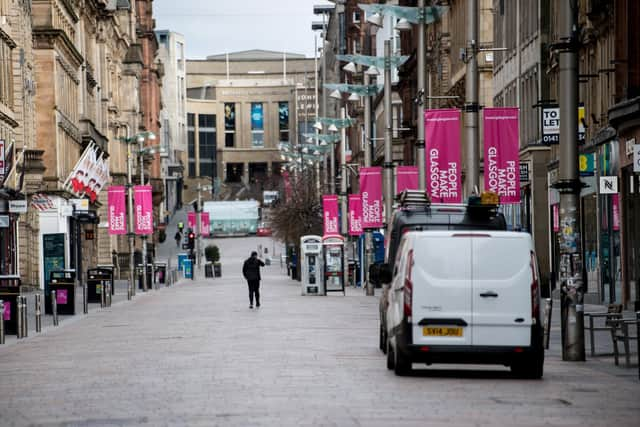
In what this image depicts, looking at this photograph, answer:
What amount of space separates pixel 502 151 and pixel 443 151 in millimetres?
2500

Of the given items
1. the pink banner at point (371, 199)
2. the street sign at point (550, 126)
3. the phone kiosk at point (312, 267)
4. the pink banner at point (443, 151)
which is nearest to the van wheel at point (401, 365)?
the pink banner at point (443, 151)

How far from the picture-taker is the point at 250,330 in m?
32.1

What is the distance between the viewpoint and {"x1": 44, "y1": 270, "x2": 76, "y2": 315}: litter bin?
140 ft

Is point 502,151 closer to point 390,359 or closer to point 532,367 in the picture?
point 390,359

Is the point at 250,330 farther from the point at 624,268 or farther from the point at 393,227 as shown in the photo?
the point at 624,268

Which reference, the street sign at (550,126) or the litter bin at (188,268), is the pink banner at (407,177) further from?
the litter bin at (188,268)

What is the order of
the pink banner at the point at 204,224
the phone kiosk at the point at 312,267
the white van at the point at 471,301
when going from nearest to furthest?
the white van at the point at 471,301
the phone kiosk at the point at 312,267
the pink banner at the point at 204,224

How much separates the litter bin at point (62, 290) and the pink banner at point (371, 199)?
20162mm

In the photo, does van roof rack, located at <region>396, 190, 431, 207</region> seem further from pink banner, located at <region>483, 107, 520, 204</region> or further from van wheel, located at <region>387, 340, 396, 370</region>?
pink banner, located at <region>483, 107, 520, 204</region>

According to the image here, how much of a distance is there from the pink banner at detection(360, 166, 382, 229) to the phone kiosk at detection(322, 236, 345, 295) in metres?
2.27

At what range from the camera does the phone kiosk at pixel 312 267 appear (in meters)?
61.8

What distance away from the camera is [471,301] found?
19.4m

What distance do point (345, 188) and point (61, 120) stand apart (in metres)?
23.2

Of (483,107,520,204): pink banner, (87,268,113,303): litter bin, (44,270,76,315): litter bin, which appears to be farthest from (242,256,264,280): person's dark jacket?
(483,107,520,204): pink banner
